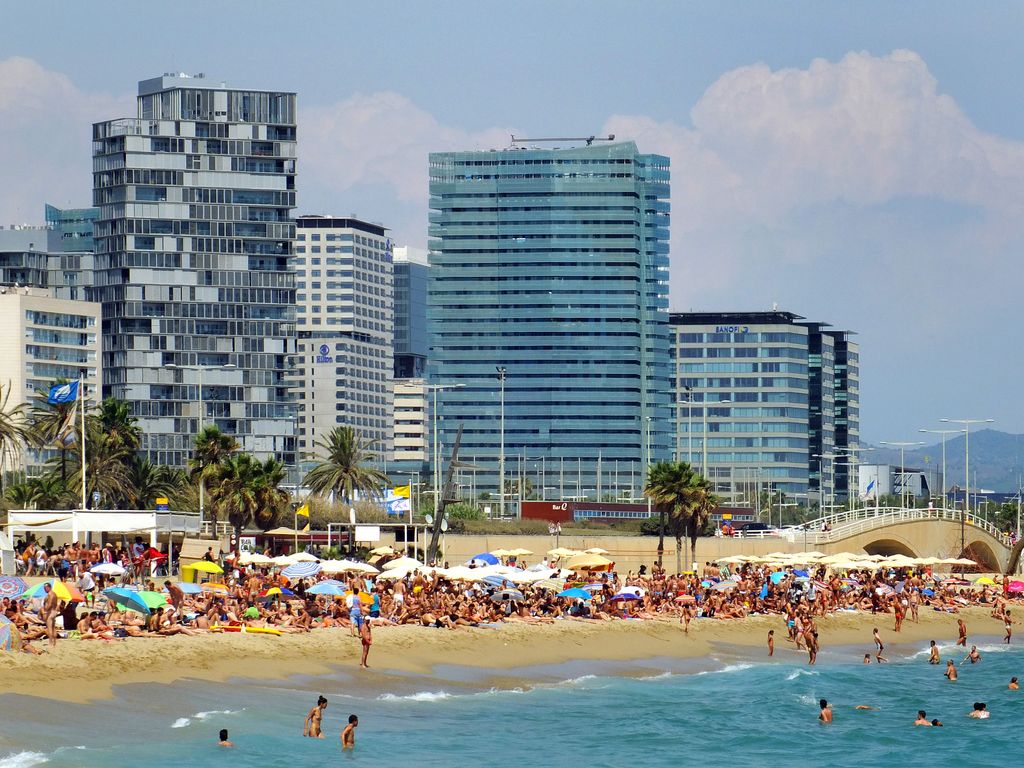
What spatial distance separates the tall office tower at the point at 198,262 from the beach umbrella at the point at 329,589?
13404 centimetres

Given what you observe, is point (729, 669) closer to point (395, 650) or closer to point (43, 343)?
point (395, 650)

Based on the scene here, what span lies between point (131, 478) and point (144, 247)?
90516 mm

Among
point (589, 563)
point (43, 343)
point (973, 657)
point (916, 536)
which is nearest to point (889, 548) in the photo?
point (916, 536)

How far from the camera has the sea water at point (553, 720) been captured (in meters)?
32.1

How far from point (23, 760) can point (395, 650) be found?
19295mm

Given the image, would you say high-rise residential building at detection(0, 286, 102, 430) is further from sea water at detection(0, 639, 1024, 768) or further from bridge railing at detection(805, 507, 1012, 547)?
sea water at detection(0, 639, 1024, 768)

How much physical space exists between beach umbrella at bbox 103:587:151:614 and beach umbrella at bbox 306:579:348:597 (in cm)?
924

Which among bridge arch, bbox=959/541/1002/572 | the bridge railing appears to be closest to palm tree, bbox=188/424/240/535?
the bridge railing

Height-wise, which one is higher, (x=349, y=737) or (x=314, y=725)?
(x=314, y=725)

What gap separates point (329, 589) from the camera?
1956 inches

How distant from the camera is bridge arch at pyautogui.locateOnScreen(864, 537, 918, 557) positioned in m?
110

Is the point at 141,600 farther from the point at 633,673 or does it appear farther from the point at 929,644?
the point at 929,644

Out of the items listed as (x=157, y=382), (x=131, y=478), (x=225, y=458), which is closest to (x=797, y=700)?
(x=225, y=458)

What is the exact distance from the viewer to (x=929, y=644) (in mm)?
68625
